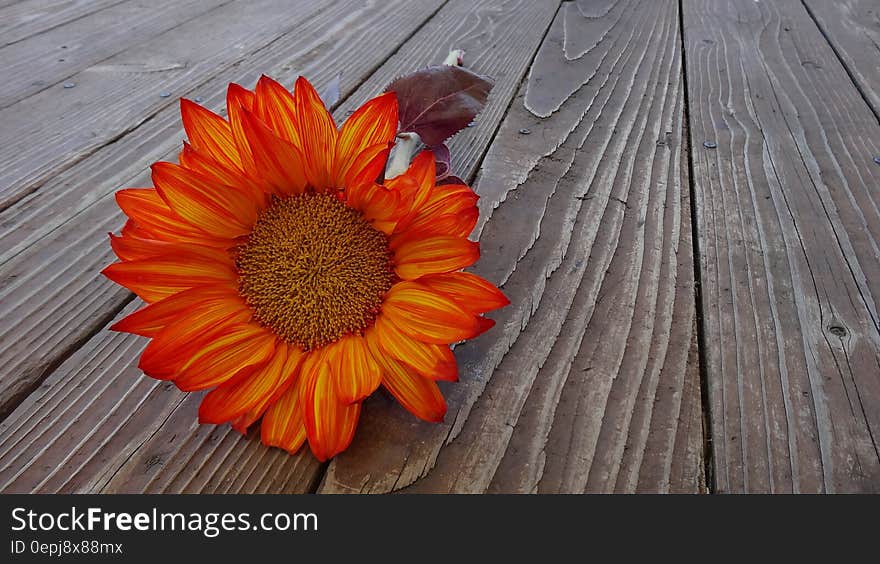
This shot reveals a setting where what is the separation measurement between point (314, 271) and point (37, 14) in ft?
4.65

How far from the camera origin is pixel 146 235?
583mm

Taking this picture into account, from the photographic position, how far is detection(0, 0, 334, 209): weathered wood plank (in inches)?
41.7

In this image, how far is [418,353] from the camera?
56 cm

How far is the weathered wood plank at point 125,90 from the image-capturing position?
106 centimetres

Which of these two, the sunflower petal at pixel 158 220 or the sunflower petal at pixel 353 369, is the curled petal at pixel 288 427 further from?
the sunflower petal at pixel 158 220

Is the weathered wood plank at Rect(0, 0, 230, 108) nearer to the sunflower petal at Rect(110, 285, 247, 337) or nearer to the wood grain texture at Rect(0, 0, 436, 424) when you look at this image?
the wood grain texture at Rect(0, 0, 436, 424)

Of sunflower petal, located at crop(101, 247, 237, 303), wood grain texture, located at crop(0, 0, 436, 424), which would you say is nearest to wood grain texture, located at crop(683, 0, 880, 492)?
sunflower petal, located at crop(101, 247, 237, 303)

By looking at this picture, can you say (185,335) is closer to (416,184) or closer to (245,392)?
(245,392)

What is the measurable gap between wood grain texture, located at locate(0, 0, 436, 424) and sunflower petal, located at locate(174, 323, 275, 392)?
238 mm

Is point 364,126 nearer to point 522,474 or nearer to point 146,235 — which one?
point 146,235

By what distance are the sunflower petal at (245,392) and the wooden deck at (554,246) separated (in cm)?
6

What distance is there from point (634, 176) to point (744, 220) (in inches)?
6.7

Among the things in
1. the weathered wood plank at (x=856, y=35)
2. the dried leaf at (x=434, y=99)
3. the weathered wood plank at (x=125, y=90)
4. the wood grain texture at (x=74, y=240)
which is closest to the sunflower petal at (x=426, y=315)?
the dried leaf at (x=434, y=99)

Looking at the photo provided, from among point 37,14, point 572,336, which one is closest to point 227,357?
point 572,336
